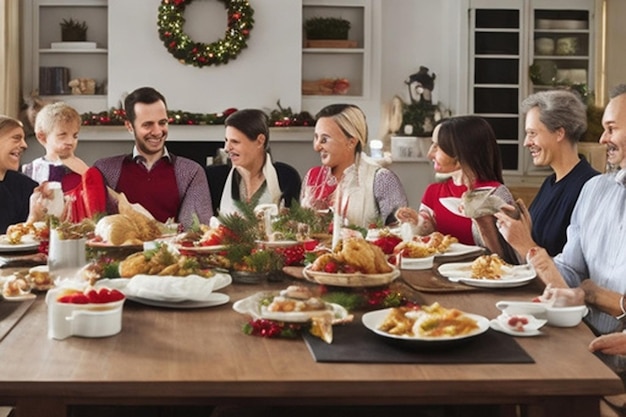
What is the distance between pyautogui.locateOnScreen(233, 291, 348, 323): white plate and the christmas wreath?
6.31 meters

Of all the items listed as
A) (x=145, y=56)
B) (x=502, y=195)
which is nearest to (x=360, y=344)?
(x=502, y=195)

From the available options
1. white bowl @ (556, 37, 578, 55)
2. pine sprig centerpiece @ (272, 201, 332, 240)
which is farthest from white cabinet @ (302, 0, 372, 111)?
pine sprig centerpiece @ (272, 201, 332, 240)

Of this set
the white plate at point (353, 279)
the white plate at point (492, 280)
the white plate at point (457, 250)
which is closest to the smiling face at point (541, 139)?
the white plate at point (457, 250)

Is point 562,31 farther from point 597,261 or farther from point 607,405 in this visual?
point 607,405

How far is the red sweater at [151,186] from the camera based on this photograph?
13.2ft

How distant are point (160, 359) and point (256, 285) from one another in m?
0.82

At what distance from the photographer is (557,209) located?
3467mm

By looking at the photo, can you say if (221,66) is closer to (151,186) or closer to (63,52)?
(63,52)

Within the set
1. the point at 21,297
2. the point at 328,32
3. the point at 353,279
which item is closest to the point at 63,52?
the point at 328,32

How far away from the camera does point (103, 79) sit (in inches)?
333

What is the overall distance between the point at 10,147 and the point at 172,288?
189cm

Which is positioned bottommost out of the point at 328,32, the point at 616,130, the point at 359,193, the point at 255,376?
the point at 255,376

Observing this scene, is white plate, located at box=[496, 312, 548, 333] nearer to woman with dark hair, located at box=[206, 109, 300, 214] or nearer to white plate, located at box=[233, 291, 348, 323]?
white plate, located at box=[233, 291, 348, 323]

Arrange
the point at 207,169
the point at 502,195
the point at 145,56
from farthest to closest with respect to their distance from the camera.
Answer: the point at 145,56
the point at 207,169
the point at 502,195
